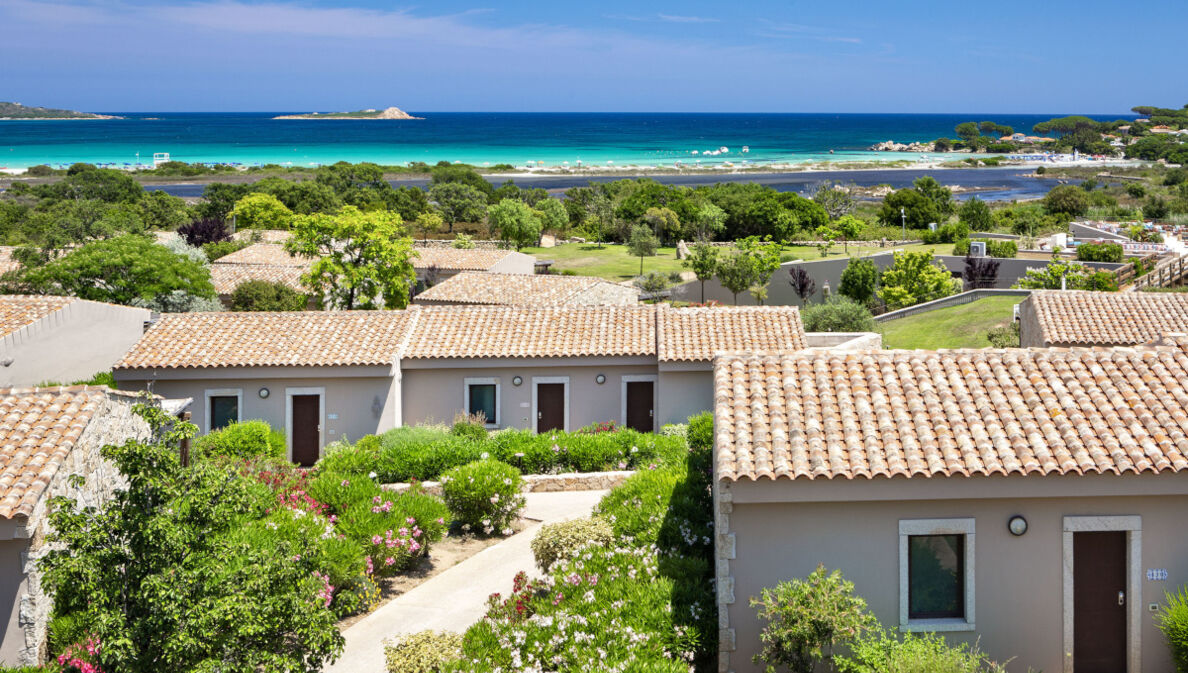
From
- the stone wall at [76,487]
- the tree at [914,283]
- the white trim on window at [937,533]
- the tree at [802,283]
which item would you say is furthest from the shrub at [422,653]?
the tree at [802,283]

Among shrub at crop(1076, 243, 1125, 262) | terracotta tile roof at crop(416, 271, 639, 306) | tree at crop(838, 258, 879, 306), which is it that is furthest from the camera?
shrub at crop(1076, 243, 1125, 262)

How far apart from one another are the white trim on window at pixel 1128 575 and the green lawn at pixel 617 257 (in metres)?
51.3

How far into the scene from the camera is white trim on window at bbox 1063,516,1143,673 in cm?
1209

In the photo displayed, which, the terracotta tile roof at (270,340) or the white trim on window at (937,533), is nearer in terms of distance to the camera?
the white trim on window at (937,533)

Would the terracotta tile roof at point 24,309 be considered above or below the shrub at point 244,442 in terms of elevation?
above

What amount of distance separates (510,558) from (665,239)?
7038cm

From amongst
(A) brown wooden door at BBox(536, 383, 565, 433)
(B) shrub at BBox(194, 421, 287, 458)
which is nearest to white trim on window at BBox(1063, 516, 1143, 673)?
(A) brown wooden door at BBox(536, 383, 565, 433)

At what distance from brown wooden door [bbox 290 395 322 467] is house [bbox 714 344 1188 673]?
15879 millimetres

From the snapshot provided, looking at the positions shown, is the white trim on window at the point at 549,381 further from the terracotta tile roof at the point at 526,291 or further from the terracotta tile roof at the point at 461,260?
the terracotta tile roof at the point at 461,260

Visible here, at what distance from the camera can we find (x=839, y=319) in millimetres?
41562

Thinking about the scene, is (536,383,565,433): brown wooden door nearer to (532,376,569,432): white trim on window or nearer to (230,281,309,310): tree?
(532,376,569,432): white trim on window

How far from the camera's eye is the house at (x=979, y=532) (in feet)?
39.1

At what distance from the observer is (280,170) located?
590ft

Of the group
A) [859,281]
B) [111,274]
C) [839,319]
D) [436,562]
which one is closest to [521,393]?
[436,562]
